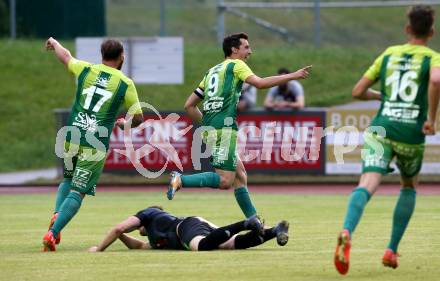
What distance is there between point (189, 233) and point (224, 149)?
1.35 meters

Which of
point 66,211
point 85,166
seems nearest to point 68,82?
point 85,166

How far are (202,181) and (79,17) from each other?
21.0 metres

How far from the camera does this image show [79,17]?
33.0 m

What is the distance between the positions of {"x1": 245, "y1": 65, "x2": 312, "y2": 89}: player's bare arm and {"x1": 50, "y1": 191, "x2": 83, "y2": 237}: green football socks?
228 centimetres

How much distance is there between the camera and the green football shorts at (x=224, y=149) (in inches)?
508

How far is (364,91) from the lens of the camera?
397 inches

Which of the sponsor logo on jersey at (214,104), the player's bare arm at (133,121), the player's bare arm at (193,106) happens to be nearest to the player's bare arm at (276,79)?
the sponsor logo on jersey at (214,104)

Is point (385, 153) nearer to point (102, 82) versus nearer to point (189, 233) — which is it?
point (189, 233)

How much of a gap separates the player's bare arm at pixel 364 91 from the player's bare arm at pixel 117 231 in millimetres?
3057

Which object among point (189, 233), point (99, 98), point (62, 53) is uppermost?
point (62, 53)

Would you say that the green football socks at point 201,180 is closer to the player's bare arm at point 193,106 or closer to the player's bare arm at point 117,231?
the player's bare arm at point 117,231

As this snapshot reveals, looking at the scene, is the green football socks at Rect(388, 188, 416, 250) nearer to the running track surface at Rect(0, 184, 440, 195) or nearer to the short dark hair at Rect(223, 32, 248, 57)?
the short dark hair at Rect(223, 32, 248, 57)

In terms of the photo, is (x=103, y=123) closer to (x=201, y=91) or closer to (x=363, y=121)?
(x=201, y=91)

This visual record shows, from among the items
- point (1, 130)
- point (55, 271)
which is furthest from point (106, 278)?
point (1, 130)
